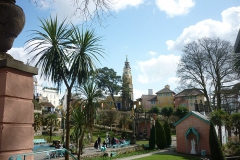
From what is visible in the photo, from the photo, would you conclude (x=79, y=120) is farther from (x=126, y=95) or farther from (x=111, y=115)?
(x=126, y=95)

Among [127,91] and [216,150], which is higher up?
[127,91]

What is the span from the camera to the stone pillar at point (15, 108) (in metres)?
2.98

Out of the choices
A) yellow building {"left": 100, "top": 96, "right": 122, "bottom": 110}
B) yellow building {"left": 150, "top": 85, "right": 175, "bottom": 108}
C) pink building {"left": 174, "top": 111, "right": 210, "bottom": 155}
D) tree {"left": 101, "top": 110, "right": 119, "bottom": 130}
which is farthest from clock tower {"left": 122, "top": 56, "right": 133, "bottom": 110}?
pink building {"left": 174, "top": 111, "right": 210, "bottom": 155}

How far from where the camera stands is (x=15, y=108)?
10.3 ft

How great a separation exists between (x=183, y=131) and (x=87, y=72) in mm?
19713

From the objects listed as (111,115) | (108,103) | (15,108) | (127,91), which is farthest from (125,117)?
(15,108)

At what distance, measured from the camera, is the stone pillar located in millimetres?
2977

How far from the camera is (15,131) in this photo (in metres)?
3.09

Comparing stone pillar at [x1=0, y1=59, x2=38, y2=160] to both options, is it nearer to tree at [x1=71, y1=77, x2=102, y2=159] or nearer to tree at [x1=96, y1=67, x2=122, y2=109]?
tree at [x1=71, y1=77, x2=102, y2=159]

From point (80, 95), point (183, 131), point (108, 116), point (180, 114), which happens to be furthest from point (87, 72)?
point (180, 114)

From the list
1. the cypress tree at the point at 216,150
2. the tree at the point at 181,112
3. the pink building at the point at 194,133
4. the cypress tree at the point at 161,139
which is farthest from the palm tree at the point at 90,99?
the tree at the point at 181,112

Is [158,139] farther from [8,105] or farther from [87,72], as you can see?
[8,105]

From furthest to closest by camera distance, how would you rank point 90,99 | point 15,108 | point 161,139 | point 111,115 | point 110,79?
point 110,79 → point 111,115 → point 161,139 → point 90,99 → point 15,108

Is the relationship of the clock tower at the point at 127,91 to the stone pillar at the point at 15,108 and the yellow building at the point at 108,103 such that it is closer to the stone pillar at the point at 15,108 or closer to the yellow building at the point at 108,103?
the yellow building at the point at 108,103
